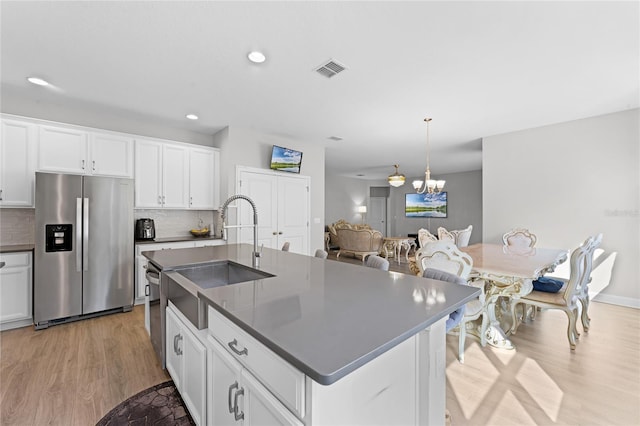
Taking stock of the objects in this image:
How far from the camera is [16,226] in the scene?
325cm

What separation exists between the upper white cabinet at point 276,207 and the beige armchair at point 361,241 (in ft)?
7.42

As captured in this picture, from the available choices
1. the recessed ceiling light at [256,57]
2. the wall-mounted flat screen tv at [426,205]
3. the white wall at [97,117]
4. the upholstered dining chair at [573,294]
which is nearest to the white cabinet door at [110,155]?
the white wall at [97,117]

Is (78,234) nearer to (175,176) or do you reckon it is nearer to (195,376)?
(175,176)

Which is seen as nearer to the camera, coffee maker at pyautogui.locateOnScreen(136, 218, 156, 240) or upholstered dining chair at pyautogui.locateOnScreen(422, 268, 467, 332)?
upholstered dining chair at pyautogui.locateOnScreen(422, 268, 467, 332)

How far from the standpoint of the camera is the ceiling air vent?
2482 mm

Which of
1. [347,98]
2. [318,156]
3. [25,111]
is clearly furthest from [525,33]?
[25,111]

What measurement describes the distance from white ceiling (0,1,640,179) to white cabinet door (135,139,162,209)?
Result: 1.57 ft

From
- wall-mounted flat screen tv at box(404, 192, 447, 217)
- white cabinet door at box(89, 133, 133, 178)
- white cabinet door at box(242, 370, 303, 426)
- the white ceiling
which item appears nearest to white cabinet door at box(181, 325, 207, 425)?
white cabinet door at box(242, 370, 303, 426)

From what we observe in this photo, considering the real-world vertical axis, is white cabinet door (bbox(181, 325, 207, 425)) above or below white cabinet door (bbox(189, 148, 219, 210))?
below

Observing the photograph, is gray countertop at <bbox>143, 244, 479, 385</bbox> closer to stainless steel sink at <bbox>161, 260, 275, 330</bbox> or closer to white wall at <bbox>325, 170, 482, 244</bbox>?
stainless steel sink at <bbox>161, 260, 275, 330</bbox>

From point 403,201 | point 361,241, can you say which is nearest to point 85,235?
point 361,241

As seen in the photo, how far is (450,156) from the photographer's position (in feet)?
22.1

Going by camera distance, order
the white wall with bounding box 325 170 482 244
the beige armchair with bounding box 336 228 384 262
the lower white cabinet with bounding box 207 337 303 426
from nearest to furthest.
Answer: the lower white cabinet with bounding box 207 337 303 426, the beige armchair with bounding box 336 228 384 262, the white wall with bounding box 325 170 482 244

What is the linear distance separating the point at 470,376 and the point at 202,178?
4.22 metres
